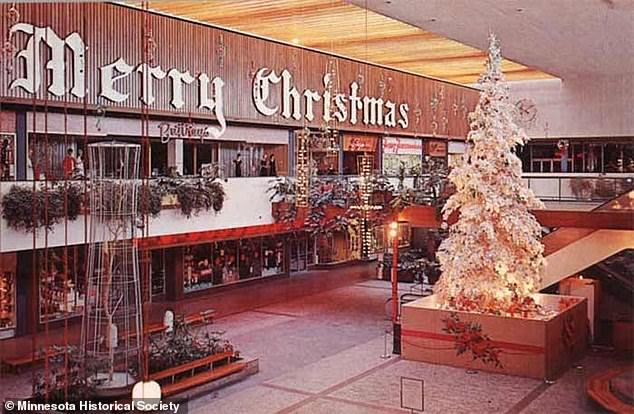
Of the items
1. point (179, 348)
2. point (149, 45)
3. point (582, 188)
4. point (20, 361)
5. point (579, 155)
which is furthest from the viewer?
point (579, 155)

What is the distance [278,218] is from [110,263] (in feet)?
19.3

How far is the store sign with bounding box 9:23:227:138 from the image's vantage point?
9.67 m

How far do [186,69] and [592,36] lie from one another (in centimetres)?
640

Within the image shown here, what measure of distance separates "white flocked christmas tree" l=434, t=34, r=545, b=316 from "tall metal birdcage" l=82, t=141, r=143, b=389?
15.0 ft

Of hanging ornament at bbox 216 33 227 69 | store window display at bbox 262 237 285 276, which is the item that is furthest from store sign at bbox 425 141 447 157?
hanging ornament at bbox 216 33 227 69

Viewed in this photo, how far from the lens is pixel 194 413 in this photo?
8242 millimetres

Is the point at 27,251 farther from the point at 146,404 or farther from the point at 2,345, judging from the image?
the point at 146,404

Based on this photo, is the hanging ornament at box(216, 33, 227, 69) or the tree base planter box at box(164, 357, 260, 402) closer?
the tree base planter box at box(164, 357, 260, 402)

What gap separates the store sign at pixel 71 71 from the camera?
9672 mm

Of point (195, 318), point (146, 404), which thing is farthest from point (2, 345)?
point (146, 404)

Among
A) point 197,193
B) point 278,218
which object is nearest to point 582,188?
point 278,218

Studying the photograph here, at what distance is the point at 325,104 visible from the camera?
15211 mm

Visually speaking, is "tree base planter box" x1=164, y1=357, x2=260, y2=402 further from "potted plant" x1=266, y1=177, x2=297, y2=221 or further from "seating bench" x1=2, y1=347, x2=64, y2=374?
"potted plant" x1=266, y1=177, x2=297, y2=221

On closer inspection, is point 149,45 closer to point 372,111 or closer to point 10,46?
point 10,46
